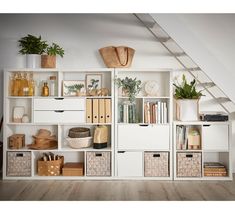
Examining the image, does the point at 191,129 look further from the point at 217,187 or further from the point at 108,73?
the point at 108,73

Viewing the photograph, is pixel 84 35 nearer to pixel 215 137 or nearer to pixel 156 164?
pixel 156 164

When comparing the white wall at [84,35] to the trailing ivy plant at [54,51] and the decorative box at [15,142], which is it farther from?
the decorative box at [15,142]

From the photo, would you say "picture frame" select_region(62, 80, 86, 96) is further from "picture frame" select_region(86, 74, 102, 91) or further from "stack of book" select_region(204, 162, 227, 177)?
"stack of book" select_region(204, 162, 227, 177)

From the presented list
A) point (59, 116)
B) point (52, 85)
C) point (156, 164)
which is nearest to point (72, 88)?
point (52, 85)

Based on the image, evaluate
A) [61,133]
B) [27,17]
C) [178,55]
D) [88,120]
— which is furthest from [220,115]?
[27,17]

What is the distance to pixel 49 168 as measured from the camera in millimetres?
4477

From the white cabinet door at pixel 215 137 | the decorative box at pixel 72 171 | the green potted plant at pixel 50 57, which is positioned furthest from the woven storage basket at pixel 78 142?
the white cabinet door at pixel 215 137

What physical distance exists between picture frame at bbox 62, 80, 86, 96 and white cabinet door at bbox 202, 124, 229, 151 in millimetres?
1799

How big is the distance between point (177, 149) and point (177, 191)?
71cm

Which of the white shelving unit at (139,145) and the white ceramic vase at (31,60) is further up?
the white ceramic vase at (31,60)

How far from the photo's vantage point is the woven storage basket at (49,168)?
176 inches

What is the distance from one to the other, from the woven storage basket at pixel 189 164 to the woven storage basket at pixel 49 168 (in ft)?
5.48

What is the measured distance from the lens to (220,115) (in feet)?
14.6

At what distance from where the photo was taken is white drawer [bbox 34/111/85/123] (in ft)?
14.7
